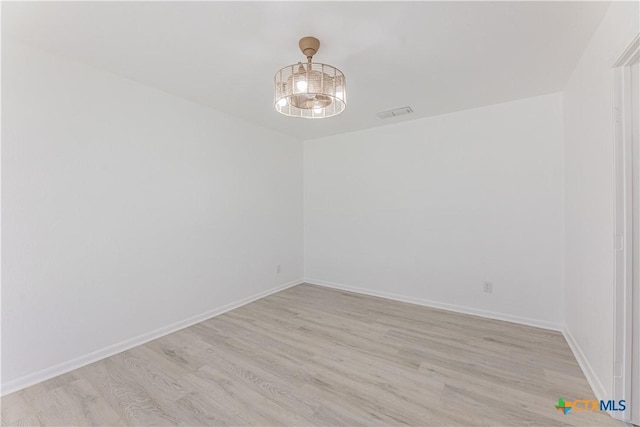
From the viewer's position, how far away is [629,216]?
1566 millimetres

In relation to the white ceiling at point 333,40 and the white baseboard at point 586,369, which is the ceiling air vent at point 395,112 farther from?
the white baseboard at point 586,369

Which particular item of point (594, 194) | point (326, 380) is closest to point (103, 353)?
point (326, 380)

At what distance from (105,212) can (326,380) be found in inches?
92.4

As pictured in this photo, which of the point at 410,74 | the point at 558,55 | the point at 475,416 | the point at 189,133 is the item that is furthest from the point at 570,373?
the point at 189,133

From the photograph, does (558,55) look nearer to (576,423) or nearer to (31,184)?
(576,423)

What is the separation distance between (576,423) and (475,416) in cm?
57

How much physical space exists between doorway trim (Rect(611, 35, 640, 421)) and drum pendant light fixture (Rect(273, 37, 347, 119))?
163cm

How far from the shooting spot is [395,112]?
11.0 feet

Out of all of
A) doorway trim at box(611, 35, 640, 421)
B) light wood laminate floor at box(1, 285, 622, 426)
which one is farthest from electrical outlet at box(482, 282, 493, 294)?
doorway trim at box(611, 35, 640, 421)

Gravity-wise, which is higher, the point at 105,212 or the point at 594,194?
the point at 594,194

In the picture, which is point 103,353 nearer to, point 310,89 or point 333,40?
point 310,89

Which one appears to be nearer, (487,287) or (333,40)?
(333,40)

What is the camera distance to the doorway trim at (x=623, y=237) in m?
1.56

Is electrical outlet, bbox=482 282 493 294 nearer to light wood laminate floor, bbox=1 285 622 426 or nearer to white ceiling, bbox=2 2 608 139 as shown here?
light wood laminate floor, bbox=1 285 622 426
